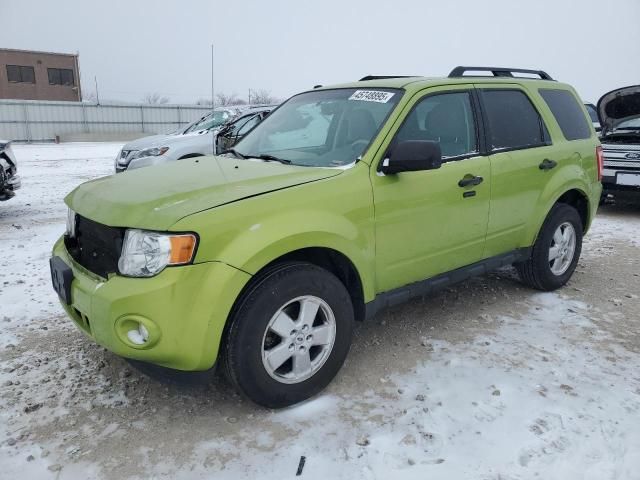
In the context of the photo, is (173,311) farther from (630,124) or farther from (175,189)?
(630,124)

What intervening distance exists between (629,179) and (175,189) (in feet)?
23.5

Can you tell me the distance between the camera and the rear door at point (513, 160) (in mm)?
3902

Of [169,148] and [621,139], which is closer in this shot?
[621,139]

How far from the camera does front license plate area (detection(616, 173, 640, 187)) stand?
759cm

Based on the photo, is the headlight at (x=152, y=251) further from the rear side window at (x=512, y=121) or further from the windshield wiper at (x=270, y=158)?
the rear side window at (x=512, y=121)

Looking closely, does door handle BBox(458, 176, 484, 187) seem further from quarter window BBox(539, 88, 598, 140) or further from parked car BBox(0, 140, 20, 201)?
parked car BBox(0, 140, 20, 201)

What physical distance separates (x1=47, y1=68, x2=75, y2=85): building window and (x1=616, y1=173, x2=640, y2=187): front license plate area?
46.3 m

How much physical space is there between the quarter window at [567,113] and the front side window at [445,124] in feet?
3.66

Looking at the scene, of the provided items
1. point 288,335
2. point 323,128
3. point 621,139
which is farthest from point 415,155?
point 621,139

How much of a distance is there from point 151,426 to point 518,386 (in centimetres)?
210

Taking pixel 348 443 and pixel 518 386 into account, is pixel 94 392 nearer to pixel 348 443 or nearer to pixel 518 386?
pixel 348 443

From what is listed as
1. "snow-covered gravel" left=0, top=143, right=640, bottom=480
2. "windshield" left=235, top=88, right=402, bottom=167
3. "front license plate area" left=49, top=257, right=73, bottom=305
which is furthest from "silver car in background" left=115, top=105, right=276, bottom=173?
"front license plate area" left=49, top=257, right=73, bottom=305

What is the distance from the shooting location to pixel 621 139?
26.9 ft

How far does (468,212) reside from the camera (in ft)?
12.1
